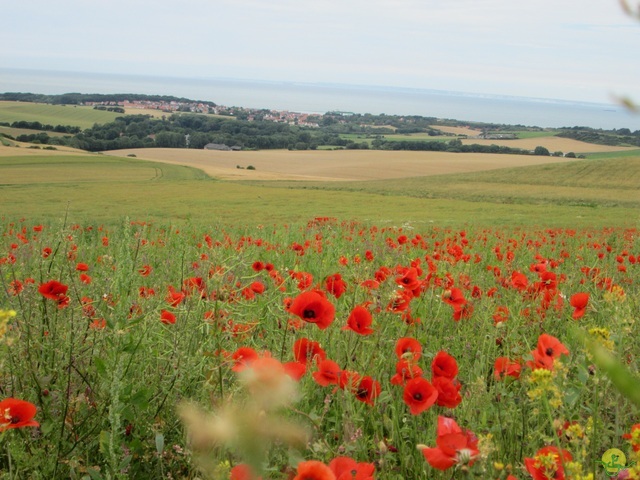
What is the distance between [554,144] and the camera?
82000 mm

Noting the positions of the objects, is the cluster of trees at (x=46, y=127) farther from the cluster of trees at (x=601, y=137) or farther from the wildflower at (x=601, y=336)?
the wildflower at (x=601, y=336)

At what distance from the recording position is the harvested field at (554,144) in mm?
77812

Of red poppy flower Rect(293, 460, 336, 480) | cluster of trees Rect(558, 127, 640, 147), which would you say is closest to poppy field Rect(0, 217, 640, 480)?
red poppy flower Rect(293, 460, 336, 480)

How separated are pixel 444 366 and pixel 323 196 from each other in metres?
31.2

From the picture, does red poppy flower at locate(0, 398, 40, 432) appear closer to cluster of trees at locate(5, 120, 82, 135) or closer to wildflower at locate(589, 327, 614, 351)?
wildflower at locate(589, 327, 614, 351)

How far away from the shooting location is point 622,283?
4918mm

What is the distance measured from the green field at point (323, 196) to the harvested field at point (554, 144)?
2888cm

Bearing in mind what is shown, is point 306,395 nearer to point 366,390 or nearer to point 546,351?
point 366,390

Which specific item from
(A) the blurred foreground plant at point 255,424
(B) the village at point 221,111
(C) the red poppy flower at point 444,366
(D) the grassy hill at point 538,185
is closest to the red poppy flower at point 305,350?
(C) the red poppy flower at point 444,366

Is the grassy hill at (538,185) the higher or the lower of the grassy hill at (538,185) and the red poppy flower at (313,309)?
the lower

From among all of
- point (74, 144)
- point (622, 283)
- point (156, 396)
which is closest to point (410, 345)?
point (156, 396)

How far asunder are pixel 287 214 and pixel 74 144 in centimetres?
5555

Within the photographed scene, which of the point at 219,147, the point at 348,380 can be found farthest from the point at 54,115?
the point at 348,380

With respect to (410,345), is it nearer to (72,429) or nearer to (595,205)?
(72,429)
